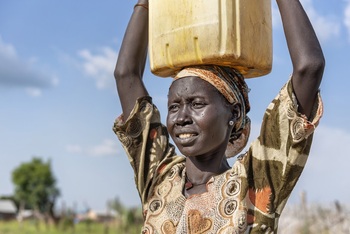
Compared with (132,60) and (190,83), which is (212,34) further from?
(132,60)

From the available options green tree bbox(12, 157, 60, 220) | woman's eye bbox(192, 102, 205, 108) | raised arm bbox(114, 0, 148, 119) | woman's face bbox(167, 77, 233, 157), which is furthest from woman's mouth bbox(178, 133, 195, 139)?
green tree bbox(12, 157, 60, 220)

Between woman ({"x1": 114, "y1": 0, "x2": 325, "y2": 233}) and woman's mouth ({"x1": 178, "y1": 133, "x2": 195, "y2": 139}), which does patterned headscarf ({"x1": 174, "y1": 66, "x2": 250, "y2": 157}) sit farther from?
woman's mouth ({"x1": 178, "y1": 133, "x2": 195, "y2": 139})

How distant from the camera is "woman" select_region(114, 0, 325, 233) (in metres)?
2.45

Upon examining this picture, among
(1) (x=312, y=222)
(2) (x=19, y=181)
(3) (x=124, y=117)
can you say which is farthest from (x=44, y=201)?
(3) (x=124, y=117)

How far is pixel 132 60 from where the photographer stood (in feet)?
10.0

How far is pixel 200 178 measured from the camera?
2756 mm

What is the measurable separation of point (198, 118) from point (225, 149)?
0.24m

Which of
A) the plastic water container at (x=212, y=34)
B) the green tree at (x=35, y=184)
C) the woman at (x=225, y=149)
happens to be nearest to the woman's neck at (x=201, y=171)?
the woman at (x=225, y=149)

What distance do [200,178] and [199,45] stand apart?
1.89ft

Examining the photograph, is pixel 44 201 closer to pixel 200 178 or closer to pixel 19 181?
pixel 19 181

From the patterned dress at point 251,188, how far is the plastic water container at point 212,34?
0.83 feet

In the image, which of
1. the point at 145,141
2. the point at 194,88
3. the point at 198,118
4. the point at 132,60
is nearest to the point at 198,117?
the point at 198,118

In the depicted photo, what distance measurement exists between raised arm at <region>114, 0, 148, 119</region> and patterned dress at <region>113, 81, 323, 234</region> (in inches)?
17.2

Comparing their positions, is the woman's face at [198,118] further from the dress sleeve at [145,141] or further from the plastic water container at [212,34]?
the dress sleeve at [145,141]
